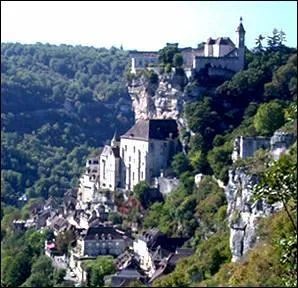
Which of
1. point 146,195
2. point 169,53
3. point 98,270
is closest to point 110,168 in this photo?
point 146,195

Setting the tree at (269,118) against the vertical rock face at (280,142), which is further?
the tree at (269,118)

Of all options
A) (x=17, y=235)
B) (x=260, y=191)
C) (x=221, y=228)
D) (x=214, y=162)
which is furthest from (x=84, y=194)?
(x=260, y=191)

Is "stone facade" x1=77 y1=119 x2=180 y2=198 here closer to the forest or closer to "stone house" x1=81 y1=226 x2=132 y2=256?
the forest

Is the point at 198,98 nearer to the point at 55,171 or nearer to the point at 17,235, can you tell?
the point at 17,235

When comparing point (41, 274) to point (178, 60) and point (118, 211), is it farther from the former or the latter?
point (178, 60)

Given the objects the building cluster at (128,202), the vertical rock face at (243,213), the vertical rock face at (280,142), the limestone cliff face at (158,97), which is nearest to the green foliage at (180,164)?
the building cluster at (128,202)

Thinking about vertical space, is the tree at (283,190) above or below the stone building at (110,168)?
above

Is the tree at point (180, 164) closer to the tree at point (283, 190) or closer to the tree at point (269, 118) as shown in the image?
the tree at point (269, 118)

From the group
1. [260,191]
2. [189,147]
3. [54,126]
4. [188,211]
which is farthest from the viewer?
[54,126]
